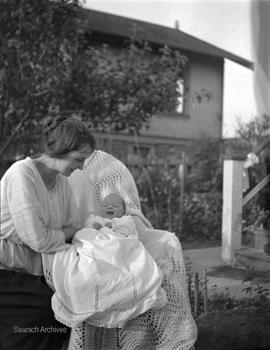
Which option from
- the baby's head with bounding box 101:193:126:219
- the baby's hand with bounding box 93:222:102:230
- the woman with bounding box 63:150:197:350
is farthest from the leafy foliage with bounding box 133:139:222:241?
the baby's hand with bounding box 93:222:102:230

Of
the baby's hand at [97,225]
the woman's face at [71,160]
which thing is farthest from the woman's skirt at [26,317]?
the woman's face at [71,160]

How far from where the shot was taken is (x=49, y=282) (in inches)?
87.2

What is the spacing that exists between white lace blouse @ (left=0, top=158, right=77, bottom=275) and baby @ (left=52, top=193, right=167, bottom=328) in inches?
4.1

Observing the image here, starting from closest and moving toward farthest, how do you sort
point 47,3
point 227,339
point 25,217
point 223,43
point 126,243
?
point 25,217 → point 126,243 → point 227,339 → point 223,43 → point 47,3

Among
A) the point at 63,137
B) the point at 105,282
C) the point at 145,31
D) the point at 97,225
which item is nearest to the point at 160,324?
the point at 105,282

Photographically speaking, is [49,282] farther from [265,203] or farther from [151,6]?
[151,6]

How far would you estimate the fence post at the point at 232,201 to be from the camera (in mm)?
4797

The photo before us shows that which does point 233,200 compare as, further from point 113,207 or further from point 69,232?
point 69,232

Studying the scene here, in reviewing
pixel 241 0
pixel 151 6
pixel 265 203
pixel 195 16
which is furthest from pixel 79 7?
pixel 265 203

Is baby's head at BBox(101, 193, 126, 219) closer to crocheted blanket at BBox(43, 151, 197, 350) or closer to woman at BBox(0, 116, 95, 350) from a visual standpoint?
crocheted blanket at BBox(43, 151, 197, 350)

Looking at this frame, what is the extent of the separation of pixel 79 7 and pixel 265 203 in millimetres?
2528

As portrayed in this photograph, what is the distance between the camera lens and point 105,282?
84.0 inches

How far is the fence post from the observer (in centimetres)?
480

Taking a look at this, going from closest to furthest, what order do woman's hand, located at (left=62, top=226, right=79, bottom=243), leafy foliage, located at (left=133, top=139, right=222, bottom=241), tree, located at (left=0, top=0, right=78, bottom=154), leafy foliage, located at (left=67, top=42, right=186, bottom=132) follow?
woman's hand, located at (left=62, top=226, right=79, bottom=243), tree, located at (left=0, top=0, right=78, bottom=154), leafy foliage, located at (left=67, top=42, right=186, bottom=132), leafy foliage, located at (left=133, top=139, right=222, bottom=241)
